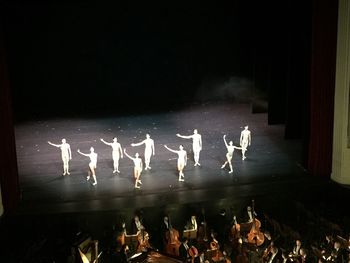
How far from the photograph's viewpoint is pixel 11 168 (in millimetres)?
9000

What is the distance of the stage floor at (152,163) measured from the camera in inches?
349

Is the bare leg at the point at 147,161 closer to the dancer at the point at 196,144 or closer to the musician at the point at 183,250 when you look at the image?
the dancer at the point at 196,144

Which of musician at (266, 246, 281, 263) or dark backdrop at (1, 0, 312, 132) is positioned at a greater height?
dark backdrop at (1, 0, 312, 132)

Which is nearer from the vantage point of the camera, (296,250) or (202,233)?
(296,250)

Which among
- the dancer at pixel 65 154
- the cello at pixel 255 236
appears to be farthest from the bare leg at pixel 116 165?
the cello at pixel 255 236

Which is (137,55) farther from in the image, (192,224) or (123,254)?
(123,254)

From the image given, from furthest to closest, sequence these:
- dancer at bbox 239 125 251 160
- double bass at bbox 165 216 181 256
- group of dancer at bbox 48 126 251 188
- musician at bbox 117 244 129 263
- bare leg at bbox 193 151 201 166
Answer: dancer at bbox 239 125 251 160 → bare leg at bbox 193 151 201 166 → group of dancer at bbox 48 126 251 188 → double bass at bbox 165 216 181 256 → musician at bbox 117 244 129 263

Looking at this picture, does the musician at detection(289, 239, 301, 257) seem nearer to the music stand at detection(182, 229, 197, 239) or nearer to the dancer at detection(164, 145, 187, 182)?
the music stand at detection(182, 229, 197, 239)

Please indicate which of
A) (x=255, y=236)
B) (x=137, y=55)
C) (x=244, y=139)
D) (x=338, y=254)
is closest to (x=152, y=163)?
(x=244, y=139)

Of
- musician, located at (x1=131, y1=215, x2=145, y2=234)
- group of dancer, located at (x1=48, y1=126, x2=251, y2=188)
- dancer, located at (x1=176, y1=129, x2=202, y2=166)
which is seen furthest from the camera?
dancer, located at (x1=176, y1=129, x2=202, y2=166)

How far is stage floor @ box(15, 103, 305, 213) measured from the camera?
8.88 meters

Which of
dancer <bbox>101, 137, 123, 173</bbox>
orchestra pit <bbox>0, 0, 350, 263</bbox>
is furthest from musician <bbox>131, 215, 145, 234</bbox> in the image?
dancer <bbox>101, 137, 123, 173</bbox>

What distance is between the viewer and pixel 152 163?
10.5 meters

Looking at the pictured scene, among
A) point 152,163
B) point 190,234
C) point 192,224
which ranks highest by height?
point 152,163
